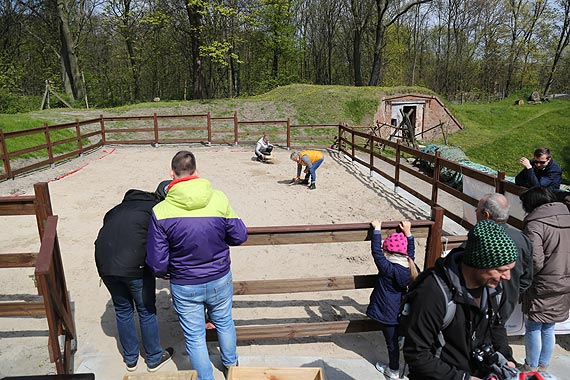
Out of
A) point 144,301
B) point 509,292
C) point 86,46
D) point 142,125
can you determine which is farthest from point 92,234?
point 86,46

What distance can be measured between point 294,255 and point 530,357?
3.36 m

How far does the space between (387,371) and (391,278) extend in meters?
0.82

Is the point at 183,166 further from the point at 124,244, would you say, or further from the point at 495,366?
the point at 495,366

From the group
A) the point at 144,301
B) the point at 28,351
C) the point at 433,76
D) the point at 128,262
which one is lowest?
the point at 28,351

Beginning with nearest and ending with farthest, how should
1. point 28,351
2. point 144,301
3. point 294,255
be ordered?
point 144,301 → point 28,351 → point 294,255

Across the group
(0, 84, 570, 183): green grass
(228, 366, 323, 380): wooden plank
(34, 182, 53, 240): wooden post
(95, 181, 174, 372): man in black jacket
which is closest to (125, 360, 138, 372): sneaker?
(95, 181, 174, 372): man in black jacket

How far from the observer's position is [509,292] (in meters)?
2.39

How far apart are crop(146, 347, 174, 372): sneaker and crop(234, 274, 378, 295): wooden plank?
86cm

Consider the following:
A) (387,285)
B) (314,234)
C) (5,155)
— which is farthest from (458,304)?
(5,155)

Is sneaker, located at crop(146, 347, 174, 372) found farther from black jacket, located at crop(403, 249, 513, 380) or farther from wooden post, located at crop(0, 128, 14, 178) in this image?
wooden post, located at crop(0, 128, 14, 178)

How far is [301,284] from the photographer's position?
3500mm

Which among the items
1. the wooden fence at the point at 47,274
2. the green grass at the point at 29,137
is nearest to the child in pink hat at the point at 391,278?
the wooden fence at the point at 47,274

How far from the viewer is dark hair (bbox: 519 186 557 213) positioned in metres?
3.02

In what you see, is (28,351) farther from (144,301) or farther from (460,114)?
(460,114)
